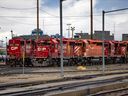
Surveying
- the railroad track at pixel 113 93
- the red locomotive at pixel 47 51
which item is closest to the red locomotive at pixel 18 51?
the red locomotive at pixel 47 51

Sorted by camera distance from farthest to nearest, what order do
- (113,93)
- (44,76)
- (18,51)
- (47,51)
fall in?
(18,51) < (47,51) < (44,76) < (113,93)

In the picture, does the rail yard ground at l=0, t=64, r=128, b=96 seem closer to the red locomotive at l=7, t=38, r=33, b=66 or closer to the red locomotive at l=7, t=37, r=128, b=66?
the red locomotive at l=7, t=37, r=128, b=66

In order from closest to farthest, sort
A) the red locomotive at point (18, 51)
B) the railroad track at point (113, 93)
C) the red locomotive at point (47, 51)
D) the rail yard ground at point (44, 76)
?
the railroad track at point (113, 93)
the rail yard ground at point (44, 76)
the red locomotive at point (47, 51)
the red locomotive at point (18, 51)

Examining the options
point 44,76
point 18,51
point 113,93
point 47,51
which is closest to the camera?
point 113,93

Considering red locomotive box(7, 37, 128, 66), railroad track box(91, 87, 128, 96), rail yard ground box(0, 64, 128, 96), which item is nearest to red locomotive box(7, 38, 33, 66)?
red locomotive box(7, 37, 128, 66)

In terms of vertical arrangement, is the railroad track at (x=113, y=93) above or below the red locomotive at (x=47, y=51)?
below

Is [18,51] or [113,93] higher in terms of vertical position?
[18,51]

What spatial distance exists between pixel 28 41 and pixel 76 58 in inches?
278

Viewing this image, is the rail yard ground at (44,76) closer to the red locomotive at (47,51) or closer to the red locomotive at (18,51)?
the red locomotive at (47,51)

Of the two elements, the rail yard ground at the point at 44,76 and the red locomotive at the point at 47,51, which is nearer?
the rail yard ground at the point at 44,76

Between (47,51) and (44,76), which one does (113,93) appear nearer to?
(44,76)

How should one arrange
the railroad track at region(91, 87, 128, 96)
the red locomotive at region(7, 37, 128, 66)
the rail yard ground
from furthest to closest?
1. the red locomotive at region(7, 37, 128, 66)
2. the rail yard ground
3. the railroad track at region(91, 87, 128, 96)

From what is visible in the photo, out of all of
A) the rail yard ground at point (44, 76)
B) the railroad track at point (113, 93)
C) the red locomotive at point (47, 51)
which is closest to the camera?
the railroad track at point (113, 93)

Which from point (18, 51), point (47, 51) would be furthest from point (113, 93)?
point (18, 51)
